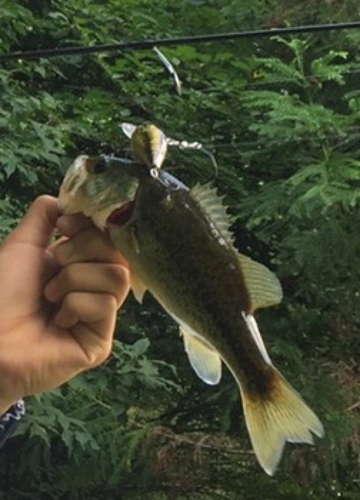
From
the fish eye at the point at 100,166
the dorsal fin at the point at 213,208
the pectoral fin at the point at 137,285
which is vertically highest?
the fish eye at the point at 100,166

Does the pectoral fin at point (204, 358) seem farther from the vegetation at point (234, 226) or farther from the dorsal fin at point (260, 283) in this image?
the vegetation at point (234, 226)

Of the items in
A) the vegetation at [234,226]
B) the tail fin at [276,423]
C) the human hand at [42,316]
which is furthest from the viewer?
the vegetation at [234,226]

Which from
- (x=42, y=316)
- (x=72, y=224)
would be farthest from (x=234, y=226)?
(x=72, y=224)

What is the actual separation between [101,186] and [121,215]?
0.03 metres

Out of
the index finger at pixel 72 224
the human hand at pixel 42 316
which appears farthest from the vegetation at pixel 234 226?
the index finger at pixel 72 224

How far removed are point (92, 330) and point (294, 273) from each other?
6.96ft

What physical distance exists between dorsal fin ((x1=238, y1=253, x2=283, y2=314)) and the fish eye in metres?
0.14

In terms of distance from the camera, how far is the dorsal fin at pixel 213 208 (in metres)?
0.92

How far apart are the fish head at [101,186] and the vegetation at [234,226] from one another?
185 cm

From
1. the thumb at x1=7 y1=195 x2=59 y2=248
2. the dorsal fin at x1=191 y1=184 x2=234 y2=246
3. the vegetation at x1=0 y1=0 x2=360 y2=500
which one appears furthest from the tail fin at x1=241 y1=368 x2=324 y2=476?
the vegetation at x1=0 y1=0 x2=360 y2=500

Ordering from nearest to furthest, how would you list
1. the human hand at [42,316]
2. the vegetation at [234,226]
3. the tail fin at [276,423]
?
the tail fin at [276,423] → the human hand at [42,316] → the vegetation at [234,226]

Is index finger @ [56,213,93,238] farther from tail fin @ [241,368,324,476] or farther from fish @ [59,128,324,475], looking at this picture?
tail fin @ [241,368,324,476]

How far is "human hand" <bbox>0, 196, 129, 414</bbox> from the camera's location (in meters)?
1.03

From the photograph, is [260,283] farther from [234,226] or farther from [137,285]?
[234,226]
